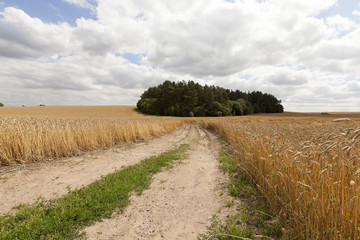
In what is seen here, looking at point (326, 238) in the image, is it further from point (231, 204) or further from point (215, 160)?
point (215, 160)

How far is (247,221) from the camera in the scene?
3418mm

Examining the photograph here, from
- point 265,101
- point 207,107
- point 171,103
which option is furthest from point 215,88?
point 265,101

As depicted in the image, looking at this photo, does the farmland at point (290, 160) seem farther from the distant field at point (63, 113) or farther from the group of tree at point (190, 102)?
the group of tree at point (190, 102)

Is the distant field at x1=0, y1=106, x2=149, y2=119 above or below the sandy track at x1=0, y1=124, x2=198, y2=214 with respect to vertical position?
above

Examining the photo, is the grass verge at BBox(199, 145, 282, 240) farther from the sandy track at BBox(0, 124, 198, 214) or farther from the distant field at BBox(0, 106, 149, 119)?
the distant field at BBox(0, 106, 149, 119)

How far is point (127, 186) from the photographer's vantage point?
496 centimetres

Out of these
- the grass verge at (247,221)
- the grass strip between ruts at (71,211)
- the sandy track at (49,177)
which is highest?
the grass verge at (247,221)

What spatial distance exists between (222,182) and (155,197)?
2216 mm

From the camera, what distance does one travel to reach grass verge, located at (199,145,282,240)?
2.96 metres

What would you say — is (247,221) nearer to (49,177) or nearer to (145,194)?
(145,194)

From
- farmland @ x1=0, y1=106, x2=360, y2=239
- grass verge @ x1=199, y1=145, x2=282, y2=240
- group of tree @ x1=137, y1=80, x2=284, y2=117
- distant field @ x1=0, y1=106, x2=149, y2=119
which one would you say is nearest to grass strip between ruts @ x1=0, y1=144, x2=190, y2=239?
grass verge @ x1=199, y1=145, x2=282, y2=240

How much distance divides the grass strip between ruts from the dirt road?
0.93 ft

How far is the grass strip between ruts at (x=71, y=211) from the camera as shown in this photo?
9.98 feet

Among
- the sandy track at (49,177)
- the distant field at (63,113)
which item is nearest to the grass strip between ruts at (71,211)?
the sandy track at (49,177)
